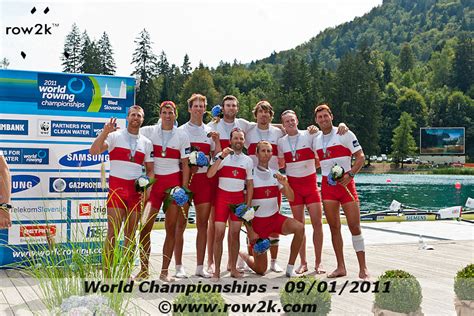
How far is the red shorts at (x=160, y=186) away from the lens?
628 cm

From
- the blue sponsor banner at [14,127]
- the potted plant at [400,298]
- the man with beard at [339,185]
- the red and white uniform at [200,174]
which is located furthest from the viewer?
the blue sponsor banner at [14,127]

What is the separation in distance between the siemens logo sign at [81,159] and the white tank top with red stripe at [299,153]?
7.35 ft

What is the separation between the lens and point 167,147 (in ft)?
20.8

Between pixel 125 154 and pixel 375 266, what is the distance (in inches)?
140

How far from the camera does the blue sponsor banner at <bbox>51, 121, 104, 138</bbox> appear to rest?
7.07 meters

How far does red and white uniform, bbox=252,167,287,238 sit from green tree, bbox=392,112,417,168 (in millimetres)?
74981

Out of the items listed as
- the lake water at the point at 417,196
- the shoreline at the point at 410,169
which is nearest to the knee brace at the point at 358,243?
the lake water at the point at 417,196

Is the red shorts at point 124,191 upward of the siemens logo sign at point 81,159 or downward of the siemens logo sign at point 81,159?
downward

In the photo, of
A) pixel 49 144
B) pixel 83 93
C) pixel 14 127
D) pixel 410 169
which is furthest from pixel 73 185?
pixel 410 169

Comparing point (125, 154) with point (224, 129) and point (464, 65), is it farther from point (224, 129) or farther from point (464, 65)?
point (464, 65)

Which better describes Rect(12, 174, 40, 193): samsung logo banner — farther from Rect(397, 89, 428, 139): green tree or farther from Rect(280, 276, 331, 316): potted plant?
Rect(397, 89, 428, 139): green tree

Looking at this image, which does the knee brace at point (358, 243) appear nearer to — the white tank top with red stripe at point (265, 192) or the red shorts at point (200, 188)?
the white tank top with red stripe at point (265, 192)

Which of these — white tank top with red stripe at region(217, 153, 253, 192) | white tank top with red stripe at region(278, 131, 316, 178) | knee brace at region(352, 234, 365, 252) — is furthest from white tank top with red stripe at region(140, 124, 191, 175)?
knee brace at region(352, 234, 365, 252)

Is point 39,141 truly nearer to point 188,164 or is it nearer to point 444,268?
point 188,164
